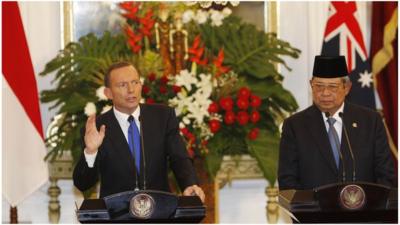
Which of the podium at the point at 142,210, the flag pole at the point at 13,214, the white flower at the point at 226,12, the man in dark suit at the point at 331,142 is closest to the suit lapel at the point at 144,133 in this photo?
the man in dark suit at the point at 331,142

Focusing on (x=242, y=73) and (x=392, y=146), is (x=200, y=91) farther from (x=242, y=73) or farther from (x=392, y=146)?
(x=392, y=146)

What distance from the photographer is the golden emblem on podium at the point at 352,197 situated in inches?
146

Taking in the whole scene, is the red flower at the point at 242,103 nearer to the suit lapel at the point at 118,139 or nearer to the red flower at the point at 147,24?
the red flower at the point at 147,24

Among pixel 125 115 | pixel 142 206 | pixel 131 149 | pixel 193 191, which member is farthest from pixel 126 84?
pixel 142 206

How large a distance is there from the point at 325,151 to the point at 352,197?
862 millimetres

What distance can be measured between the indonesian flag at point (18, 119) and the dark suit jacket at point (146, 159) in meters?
2.25

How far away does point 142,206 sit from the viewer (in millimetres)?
3629

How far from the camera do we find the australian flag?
24.6ft

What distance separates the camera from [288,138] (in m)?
4.66

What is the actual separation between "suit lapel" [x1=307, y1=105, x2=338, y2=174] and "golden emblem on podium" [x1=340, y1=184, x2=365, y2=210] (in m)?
0.78

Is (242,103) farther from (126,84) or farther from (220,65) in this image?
(126,84)

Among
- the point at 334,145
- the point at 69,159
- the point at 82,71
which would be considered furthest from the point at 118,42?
the point at 334,145

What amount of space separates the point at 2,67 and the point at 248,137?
1.93 metres

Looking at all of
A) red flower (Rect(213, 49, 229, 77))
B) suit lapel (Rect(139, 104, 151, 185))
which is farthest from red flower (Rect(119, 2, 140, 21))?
suit lapel (Rect(139, 104, 151, 185))
